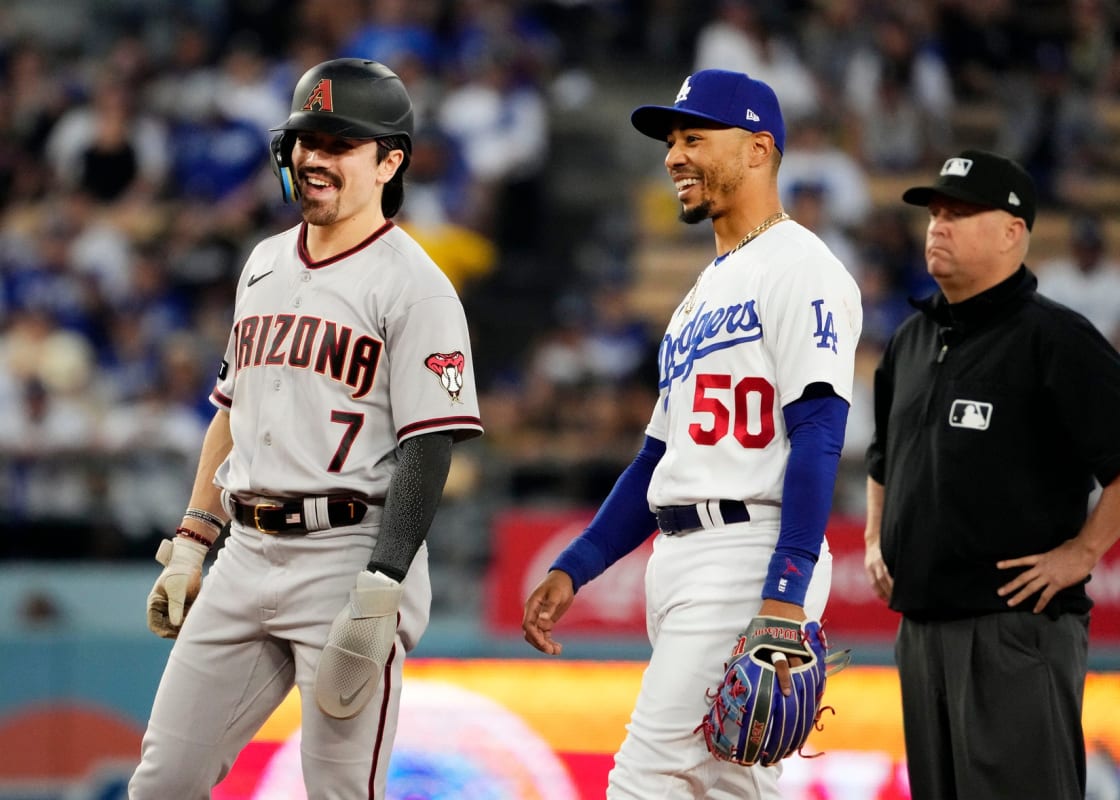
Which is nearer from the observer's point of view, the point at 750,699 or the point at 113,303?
the point at 750,699

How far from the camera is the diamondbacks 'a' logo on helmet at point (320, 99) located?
3.69 metres

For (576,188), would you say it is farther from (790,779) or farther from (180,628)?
(180,628)

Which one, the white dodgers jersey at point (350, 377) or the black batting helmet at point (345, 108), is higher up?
the black batting helmet at point (345, 108)

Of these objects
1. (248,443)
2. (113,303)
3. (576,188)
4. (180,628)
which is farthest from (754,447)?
(576,188)

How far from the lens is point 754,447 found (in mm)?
3553

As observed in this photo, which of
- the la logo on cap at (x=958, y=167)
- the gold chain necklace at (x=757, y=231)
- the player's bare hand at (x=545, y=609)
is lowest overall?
the player's bare hand at (x=545, y=609)

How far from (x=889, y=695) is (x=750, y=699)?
2.48 m

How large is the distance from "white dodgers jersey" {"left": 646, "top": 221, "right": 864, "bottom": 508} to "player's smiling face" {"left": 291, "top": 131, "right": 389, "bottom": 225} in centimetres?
87

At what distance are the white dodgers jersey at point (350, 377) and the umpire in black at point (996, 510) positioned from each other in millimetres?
1229

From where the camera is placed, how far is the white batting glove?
3.44 metres

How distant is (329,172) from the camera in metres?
3.71

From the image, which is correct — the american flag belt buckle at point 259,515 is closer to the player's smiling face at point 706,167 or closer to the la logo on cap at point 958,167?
the player's smiling face at point 706,167

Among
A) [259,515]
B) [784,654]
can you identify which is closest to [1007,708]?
[784,654]

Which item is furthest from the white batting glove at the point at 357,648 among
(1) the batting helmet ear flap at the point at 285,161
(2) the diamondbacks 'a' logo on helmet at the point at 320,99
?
(2) the diamondbacks 'a' logo on helmet at the point at 320,99
